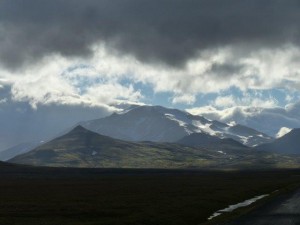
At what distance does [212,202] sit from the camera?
8019cm

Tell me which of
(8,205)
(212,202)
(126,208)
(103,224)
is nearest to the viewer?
(103,224)

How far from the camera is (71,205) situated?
237 feet

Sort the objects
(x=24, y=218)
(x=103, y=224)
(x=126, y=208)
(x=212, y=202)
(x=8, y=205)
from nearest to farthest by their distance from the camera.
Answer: (x=103, y=224)
(x=24, y=218)
(x=126, y=208)
(x=8, y=205)
(x=212, y=202)

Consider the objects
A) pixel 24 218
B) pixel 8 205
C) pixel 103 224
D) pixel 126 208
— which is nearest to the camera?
pixel 103 224

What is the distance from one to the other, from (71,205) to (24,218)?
14831 mm

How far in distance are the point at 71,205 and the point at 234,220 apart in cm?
2960

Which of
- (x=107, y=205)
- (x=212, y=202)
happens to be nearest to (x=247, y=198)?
(x=212, y=202)

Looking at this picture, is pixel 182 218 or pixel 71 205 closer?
pixel 182 218

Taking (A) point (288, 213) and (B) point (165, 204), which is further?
(B) point (165, 204)

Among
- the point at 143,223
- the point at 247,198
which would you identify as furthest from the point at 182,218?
the point at 247,198

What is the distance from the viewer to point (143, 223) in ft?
181

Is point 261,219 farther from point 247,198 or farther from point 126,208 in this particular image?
point 247,198

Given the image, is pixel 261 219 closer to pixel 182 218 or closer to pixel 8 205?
pixel 182 218

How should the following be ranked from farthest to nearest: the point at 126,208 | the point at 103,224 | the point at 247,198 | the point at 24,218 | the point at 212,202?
the point at 247,198
the point at 212,202
the point at 126,208
the point at 24,218
the point at 103,224
